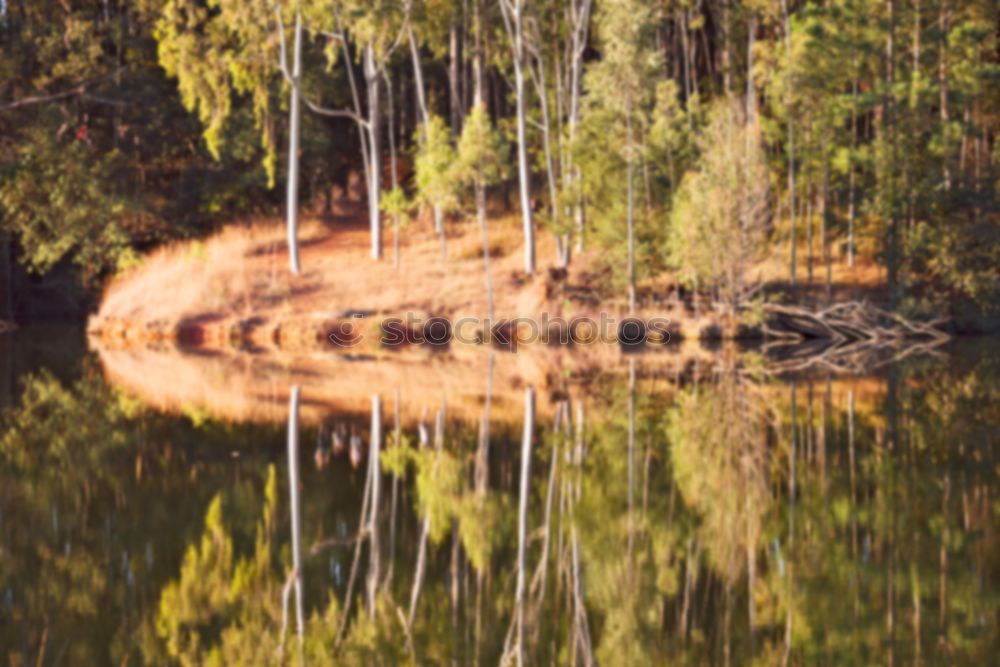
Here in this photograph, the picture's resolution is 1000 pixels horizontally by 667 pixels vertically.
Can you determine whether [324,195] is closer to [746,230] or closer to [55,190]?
[55,190]

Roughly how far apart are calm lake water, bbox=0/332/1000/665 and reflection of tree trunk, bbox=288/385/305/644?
0.14 feet

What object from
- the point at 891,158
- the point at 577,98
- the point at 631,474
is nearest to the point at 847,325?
the point at 891,158

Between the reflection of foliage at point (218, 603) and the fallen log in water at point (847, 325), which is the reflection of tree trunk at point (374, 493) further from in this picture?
the fallen log in water at point (847, 325)

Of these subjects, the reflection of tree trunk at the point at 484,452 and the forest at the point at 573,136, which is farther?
the forest at the point at 573,136

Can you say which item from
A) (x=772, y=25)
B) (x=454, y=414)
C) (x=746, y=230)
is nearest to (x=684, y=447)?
(x=454, y=414)

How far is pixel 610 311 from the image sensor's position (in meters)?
35.4

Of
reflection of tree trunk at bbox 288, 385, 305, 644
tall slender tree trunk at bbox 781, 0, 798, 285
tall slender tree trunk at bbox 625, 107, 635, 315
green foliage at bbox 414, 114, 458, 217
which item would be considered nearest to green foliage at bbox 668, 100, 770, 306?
tall slender tree trunk at bbox 625, 107, 635, 315

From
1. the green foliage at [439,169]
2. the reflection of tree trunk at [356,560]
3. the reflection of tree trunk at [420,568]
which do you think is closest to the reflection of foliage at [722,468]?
the reflection of tree trunk at [420,568]

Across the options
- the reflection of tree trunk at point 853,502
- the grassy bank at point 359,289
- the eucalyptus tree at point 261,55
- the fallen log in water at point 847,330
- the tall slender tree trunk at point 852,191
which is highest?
the eucalyptus tree at point 261,55

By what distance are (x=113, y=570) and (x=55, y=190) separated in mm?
34340

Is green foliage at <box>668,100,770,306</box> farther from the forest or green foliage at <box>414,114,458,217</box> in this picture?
green foliage at <box>414,114,458,217</box>

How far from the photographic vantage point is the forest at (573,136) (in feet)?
114

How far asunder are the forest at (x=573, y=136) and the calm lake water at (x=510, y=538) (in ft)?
57.1

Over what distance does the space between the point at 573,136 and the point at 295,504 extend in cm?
2640
